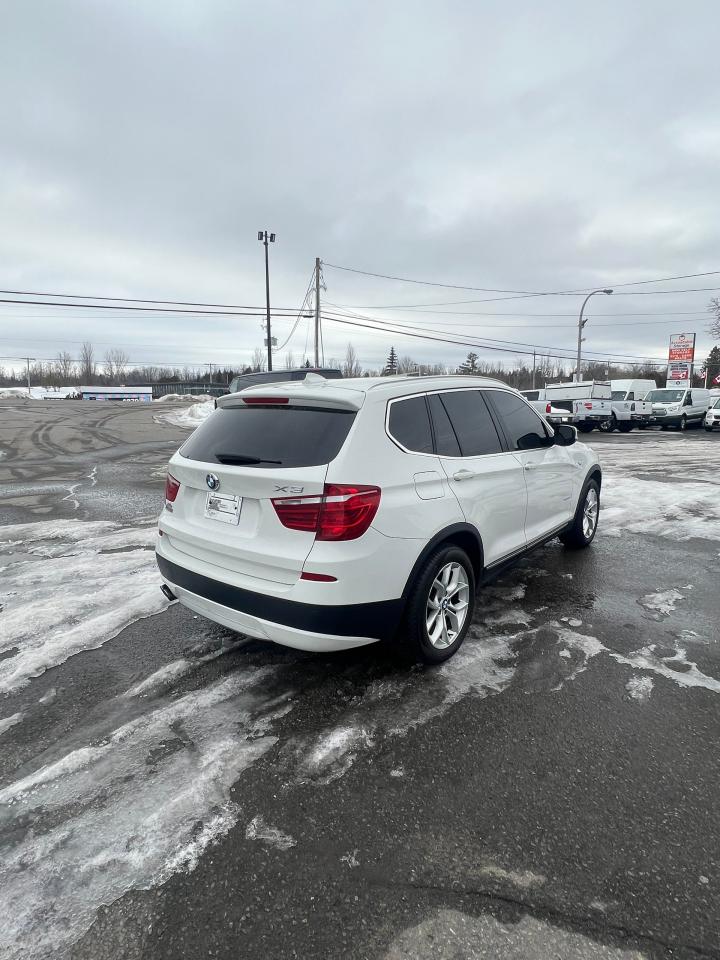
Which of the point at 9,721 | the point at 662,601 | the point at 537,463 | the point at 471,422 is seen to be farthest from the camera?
the point at 537,463

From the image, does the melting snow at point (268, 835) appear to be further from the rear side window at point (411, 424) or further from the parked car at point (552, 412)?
the parked car at point (552, 412)

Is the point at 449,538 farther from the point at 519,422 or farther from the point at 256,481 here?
the point at 519,422

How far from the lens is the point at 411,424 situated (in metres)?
3.43

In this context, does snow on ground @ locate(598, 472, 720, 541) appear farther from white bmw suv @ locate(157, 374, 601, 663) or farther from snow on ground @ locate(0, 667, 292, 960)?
snow on ground @ locate(0, 667, 292, 960)

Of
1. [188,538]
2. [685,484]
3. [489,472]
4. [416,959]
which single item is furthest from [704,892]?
[685,484]

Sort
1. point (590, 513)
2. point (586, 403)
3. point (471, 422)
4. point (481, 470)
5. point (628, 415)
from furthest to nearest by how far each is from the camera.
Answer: point (628, 415), point (586, 403), point (590, 513), point (471, 422), point (481, 470)

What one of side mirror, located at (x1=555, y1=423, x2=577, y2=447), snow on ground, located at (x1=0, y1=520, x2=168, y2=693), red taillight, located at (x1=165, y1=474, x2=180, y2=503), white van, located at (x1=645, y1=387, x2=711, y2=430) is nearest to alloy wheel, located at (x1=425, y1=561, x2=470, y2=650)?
red taillight, located at (x1=165, y1=474, x2=180, y2=503)

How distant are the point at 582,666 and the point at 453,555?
3.52 ft

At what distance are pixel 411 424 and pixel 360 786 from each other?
198 cm

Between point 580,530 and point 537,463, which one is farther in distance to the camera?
point 580,530

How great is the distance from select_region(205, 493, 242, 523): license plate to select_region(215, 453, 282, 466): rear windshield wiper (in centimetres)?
20

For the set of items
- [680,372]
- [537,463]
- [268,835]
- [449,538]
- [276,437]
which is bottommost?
[268,835]

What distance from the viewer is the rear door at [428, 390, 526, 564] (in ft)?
12.0

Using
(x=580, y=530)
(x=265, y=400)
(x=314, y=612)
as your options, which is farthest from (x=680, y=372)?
(x=314, y=612)
